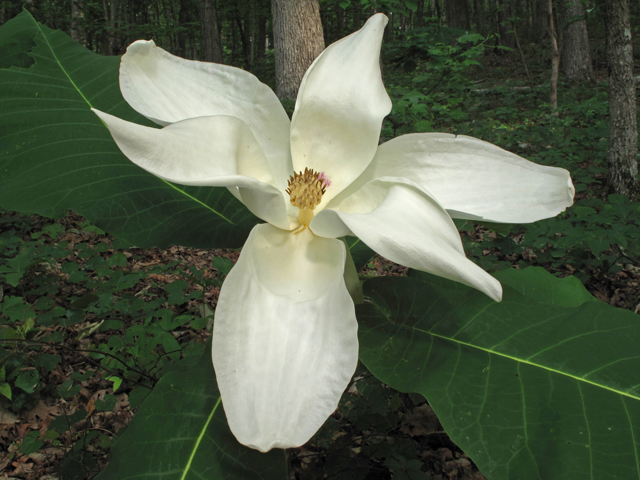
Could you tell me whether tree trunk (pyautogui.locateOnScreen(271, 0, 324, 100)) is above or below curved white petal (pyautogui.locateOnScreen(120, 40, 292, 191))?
above

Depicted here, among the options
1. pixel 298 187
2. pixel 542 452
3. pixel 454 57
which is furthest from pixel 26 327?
pixel 454 57

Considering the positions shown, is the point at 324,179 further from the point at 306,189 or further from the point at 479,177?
the point at 479,177

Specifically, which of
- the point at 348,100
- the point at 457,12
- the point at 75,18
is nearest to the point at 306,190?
the point at 348,100

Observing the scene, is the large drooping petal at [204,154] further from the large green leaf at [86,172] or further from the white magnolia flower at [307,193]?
the large green leaf at [86,172]

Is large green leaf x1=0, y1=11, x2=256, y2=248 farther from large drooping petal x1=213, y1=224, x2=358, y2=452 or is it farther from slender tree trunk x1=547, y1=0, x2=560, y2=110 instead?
slender tree trunk x1=547, y1=0, x2=560, y2=110

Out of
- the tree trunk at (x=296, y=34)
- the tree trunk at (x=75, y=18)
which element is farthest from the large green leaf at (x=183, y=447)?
the tree trunk at (x=75, y=18)

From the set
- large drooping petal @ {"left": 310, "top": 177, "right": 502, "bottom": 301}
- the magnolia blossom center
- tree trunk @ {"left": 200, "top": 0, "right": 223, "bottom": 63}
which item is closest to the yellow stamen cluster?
the magnolia blossom center

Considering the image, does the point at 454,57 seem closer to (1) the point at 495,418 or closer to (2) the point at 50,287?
(2) the point at 50,287
